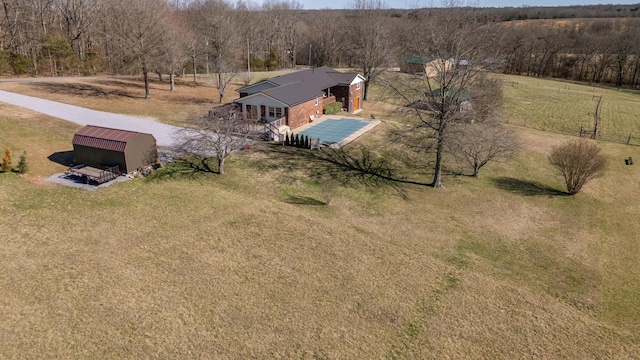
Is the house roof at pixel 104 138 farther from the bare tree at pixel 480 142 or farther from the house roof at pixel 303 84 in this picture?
the bare tree at pixel 480 142

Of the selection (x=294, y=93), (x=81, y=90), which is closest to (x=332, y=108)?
(x=294, y=93)

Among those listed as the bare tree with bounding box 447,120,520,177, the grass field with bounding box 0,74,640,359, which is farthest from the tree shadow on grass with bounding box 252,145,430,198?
the bare tree with bounding box 447,120,520,177

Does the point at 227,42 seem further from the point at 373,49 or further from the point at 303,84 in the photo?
the point at 373,49

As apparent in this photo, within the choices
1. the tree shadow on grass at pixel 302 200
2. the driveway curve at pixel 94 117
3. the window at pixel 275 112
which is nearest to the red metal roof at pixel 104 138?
the driveway curve at pixel 94 117

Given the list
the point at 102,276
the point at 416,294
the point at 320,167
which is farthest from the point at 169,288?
the point at 320,167

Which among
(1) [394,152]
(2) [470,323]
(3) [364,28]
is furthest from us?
(3) [364,28]

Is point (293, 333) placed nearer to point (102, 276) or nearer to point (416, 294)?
point (416, 294)
